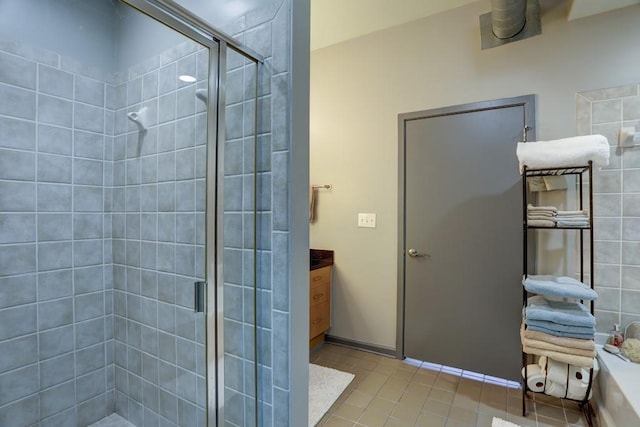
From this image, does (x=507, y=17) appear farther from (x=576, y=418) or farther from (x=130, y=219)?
(x=130, y=219)

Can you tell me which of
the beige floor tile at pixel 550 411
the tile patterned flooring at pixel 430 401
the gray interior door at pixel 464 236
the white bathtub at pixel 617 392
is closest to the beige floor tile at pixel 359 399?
the tile patterned flooring at pixel 430 401

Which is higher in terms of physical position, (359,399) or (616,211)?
(616,211)

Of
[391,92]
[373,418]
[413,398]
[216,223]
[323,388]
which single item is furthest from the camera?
[391,92]

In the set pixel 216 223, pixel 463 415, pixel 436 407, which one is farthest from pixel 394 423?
pixel 216 223

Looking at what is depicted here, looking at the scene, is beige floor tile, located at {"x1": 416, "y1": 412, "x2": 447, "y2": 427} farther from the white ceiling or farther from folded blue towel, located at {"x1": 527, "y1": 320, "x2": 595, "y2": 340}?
the white ceiling

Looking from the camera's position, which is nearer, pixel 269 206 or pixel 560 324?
pixel 269 206

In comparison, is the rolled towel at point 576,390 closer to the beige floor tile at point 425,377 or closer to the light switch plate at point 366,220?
the beige floor tile at point 425,377

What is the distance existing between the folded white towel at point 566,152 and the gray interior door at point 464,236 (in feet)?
1.16

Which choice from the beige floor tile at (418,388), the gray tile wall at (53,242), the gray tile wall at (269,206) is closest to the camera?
the gray tile wall at (269,206)

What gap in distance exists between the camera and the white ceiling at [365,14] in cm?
238

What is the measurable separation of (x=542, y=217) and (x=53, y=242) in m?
2.78

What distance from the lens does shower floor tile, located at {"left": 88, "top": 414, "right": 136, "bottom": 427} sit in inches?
67.6

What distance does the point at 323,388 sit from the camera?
221 centimetres

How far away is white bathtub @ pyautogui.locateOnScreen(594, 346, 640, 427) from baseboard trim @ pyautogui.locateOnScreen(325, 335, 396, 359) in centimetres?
134
